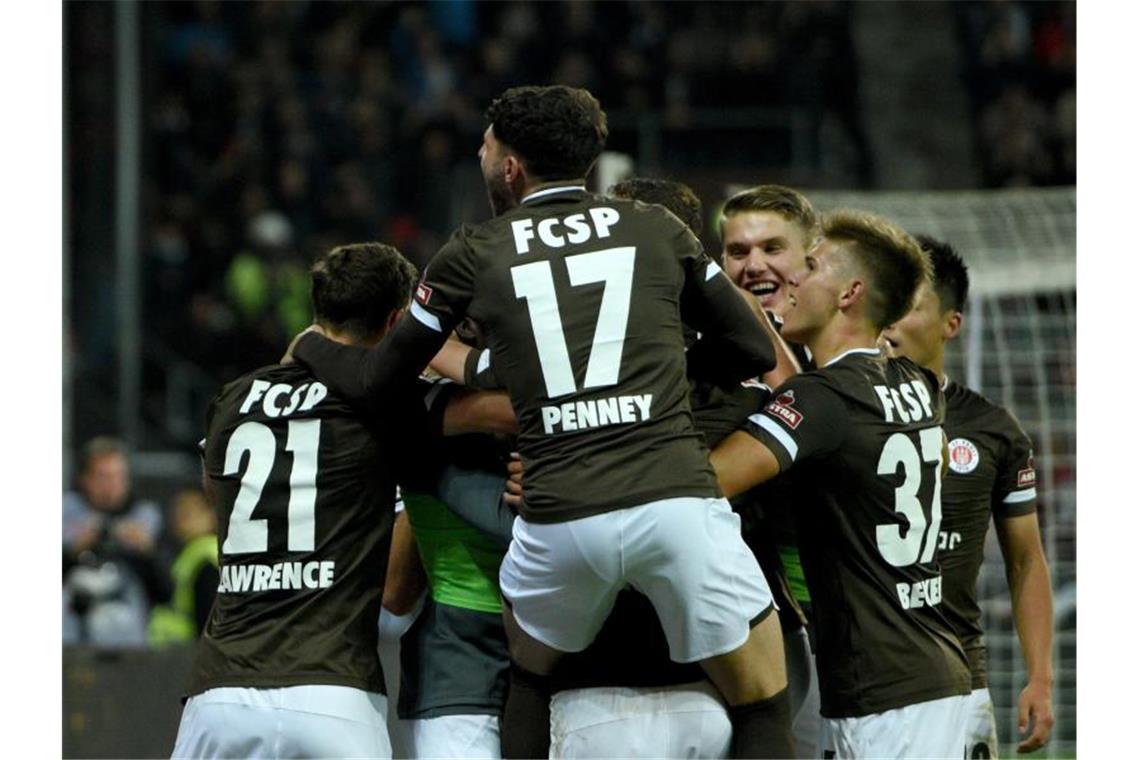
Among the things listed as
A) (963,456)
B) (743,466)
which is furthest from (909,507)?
(963,456)

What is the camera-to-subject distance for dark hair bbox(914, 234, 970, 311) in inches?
208

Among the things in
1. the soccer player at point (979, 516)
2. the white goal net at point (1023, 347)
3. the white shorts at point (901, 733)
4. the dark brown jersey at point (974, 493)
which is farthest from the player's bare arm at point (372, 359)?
the white goal net at point (1023, 347)

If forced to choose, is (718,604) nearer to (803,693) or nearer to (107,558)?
(803,693)

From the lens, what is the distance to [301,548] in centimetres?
420

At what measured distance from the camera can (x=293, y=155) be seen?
16547 millimetres

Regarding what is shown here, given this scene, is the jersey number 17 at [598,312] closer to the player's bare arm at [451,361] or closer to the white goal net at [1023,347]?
the player's bare arm at [451,361]

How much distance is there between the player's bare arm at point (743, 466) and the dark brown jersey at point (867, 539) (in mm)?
107

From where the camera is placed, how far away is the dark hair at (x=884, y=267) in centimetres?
443

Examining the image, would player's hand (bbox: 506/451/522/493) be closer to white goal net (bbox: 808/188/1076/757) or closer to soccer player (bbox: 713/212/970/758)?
soccer player (bbox: 713/212/970/758)

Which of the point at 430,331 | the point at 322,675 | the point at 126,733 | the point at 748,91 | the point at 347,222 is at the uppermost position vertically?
the point at 748,91

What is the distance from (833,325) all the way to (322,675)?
5.24 feet

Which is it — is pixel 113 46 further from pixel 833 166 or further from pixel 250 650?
pixel 250 650

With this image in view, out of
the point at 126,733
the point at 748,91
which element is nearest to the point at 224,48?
the point at 748,91

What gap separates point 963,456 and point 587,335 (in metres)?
1.63
